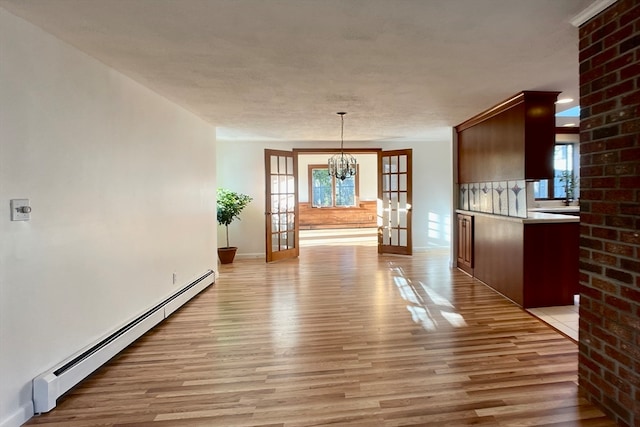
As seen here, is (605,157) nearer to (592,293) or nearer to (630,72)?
(630,72)

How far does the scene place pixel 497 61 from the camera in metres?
2.74

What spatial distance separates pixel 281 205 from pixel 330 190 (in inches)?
220

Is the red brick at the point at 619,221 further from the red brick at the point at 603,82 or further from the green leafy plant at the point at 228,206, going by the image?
the green leafy plant at the point at 228,206

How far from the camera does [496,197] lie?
4492 mm

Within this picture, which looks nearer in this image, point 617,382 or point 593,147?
point 617,382

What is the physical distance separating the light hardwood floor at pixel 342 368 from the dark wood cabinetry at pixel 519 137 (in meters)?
1.52

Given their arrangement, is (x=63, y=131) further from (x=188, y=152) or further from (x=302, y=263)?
(x=302, y=263)

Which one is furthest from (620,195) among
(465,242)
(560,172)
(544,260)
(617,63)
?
(560,172)

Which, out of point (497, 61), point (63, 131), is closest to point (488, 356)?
point (497, 61)

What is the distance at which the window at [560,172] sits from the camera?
22.0 ft

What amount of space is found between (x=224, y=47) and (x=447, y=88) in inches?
86.6

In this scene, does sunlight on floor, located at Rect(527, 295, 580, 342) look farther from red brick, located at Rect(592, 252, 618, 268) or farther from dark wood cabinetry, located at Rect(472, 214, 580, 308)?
red brick, located at Rect(592, 252, 618, 268)

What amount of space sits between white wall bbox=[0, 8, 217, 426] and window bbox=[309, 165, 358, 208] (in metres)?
8.54

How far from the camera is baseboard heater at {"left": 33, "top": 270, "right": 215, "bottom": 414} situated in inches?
79.0
